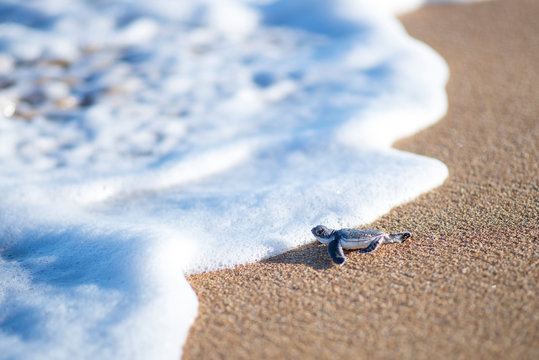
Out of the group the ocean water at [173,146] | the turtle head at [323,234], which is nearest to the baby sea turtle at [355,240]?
the turtle head at [323,234]

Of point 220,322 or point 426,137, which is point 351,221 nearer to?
point 220,322

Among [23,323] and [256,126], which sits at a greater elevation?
[256,126]

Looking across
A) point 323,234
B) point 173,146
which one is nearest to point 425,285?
point 323,234

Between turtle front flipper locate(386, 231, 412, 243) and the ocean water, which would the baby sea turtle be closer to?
turtle front flipper locate(386, 231, 412, 243)

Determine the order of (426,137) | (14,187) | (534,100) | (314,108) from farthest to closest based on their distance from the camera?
(314,108), (534,100), (426,137), (14,187)

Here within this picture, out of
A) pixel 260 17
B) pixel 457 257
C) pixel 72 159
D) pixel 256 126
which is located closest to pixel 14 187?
pixel 72 159

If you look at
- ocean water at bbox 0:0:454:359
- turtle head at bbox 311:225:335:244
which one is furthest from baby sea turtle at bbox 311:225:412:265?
ocean water at bbox 0:0:454:359

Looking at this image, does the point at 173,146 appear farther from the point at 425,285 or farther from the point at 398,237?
the point at 425,285

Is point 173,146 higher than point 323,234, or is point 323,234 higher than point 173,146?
point 323,234
